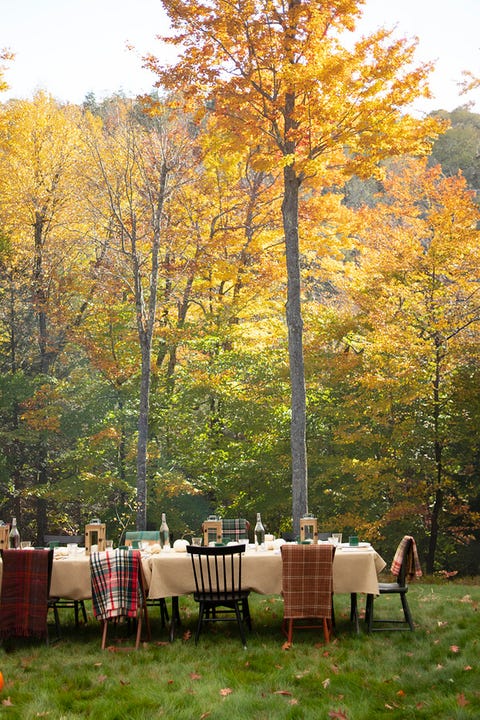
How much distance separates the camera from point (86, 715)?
4.03 metres

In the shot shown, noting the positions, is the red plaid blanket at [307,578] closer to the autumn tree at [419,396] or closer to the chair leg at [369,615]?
the chair leg at [369,615]

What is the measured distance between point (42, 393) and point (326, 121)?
7.59m

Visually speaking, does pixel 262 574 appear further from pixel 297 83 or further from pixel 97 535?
pixel 297 83

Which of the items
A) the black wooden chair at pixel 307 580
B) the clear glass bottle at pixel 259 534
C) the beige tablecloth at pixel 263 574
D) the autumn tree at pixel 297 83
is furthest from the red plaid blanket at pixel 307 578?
the autumn tree at pixel 297 83

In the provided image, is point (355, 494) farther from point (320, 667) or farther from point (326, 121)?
point (320, 667)

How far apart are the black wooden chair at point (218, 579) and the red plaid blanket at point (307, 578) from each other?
35cm

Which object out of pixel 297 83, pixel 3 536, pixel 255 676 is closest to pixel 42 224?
pixel 297 83

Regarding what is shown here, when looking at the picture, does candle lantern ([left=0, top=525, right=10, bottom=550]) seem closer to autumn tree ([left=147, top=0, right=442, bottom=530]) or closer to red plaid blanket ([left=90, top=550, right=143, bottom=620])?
red plaid blanket ([left=90, top=550, right=143, bottom=620])

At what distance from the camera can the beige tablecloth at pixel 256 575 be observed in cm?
563

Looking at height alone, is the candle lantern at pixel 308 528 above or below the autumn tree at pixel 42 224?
below

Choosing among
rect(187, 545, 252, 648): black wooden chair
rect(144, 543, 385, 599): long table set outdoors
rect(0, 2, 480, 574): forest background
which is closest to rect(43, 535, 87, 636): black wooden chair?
rect(144, 543, 385, 599): long table set outdoors

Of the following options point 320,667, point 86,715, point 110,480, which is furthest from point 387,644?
point 110,480

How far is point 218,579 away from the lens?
5.57 metres

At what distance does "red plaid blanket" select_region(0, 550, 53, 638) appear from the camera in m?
5.54
